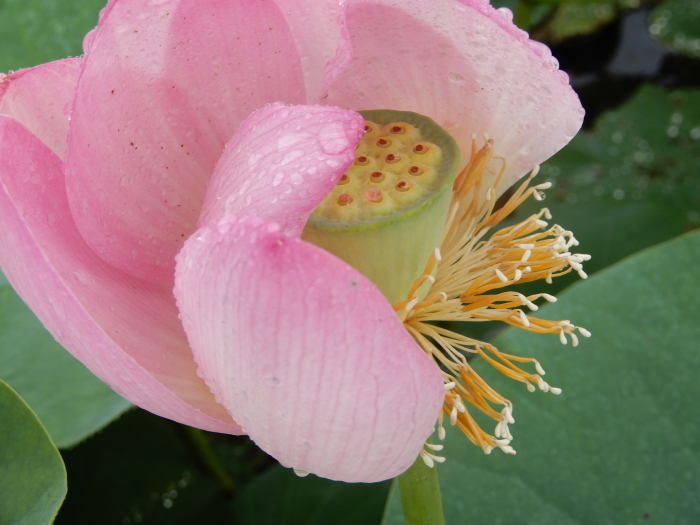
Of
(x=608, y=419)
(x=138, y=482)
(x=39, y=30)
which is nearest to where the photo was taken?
(x=608, y=419)

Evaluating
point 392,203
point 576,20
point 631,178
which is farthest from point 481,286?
point 576,20

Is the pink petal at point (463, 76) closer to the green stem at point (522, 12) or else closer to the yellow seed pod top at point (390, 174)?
the yellow seed pod top at point (390, 174)

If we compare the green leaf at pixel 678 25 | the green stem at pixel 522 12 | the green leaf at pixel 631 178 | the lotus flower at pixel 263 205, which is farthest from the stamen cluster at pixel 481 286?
the green leaf at pixel 678 25

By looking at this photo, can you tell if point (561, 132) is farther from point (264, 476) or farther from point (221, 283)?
point (264, 476)

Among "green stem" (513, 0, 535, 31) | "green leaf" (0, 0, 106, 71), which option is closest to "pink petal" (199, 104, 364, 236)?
"green leaf" (0, 0, 106, 71)

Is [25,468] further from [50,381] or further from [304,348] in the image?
[304,348]

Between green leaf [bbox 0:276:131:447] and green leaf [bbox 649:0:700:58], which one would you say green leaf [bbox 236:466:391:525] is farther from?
green leaf [bbox 649:0:700:58]
